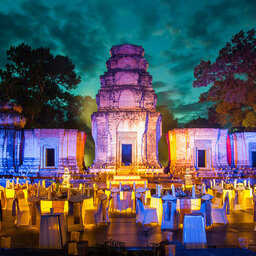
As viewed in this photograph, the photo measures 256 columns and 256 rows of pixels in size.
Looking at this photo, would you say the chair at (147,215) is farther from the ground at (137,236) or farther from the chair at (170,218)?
the chair at (170,218)

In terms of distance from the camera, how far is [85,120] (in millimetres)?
46031

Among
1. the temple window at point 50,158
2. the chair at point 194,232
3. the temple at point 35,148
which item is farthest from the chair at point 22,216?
the temple window at point 50,158

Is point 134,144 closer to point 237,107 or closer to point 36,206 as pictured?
point 237,107

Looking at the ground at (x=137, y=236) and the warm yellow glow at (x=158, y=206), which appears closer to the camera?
the ground at (x=137, y=236)

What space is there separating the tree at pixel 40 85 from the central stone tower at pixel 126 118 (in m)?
8.38

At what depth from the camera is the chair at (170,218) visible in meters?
7.90

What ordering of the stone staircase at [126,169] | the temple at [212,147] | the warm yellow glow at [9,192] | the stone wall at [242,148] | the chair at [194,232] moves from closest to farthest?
the chair at [194,232]
the warm yellow glow at [9,192]
the stone staircase at [126,169]
the temple at [212,147]
the stone wall at [242,148]

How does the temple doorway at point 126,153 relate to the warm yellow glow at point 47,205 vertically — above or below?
above

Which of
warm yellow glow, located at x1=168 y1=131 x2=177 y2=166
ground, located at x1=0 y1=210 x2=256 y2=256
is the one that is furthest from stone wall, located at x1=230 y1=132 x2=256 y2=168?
ground, located at x1=0 y1=210 x2=256 y2=256

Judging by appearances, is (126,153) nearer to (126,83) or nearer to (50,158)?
(126,83)

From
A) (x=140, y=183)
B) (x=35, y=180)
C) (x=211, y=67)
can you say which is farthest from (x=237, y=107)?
(x=35, y=180)

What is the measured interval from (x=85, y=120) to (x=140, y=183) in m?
32.5

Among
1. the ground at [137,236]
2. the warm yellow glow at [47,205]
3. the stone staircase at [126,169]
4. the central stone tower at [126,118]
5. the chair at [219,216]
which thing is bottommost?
the ground at [137,236]

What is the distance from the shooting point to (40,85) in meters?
29.0
